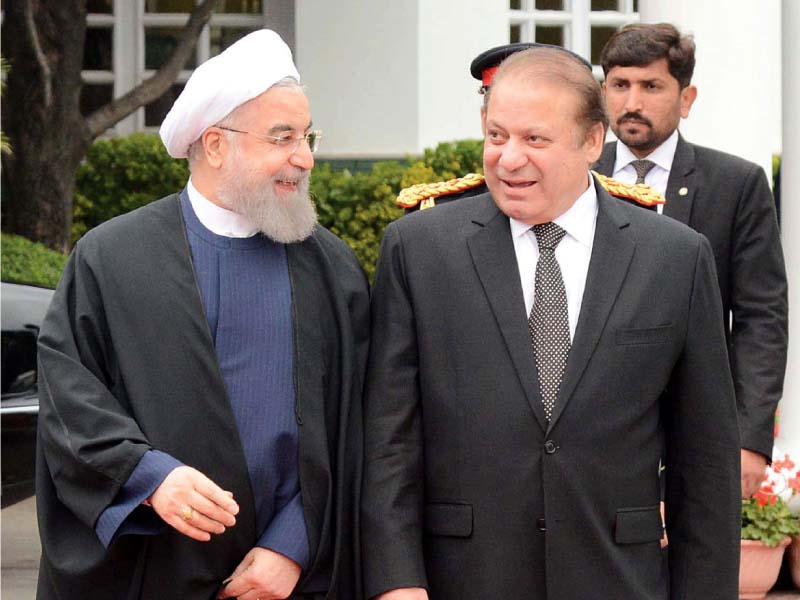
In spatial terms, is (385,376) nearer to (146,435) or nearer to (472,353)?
(472,353)

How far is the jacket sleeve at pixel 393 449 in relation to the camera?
3359mm

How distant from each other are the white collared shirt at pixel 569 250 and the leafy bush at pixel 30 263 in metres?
5.77

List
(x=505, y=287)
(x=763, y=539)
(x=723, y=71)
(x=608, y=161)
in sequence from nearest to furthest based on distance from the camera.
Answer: (x=505, y=287) < (x=608, y=161) < (x=763, y=539) < (x=723, y=71)

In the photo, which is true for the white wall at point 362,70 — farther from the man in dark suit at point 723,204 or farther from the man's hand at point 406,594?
the man's hand at point 406,594

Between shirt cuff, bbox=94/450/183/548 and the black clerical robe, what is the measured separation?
17 millimetres

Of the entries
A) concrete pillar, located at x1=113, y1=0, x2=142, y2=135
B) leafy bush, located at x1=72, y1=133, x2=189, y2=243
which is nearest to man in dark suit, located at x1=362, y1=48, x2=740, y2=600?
leafy bush, located at x1=72, y1=133, x2=189, y2=243

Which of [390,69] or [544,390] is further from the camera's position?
[390,69]

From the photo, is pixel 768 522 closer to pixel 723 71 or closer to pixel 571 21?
pixel 723 71

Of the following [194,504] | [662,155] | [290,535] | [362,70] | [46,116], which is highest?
[362,70]

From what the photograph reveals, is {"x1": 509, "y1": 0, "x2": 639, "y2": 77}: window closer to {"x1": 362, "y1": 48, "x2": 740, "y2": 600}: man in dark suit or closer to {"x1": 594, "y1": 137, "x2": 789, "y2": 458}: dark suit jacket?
{"x1": 594, "y1": 137, "x2": 789, "y2": 458}: dark suit jacket

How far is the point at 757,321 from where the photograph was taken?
15.0ft

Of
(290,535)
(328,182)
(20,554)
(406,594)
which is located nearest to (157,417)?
(290,535)

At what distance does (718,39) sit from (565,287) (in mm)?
3839

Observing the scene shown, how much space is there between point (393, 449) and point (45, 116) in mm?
9149
